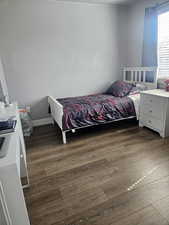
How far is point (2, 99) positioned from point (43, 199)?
5.06 ft

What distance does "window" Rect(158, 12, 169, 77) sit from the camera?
2.77 meters

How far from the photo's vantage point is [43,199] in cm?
146

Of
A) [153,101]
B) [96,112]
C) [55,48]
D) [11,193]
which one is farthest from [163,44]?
[11,193]

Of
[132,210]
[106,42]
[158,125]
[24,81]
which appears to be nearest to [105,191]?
[132,210]

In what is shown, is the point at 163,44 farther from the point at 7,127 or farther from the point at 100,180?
the point at 7,127

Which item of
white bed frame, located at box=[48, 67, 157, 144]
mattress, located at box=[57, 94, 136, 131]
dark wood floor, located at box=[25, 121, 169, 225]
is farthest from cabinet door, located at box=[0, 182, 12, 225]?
white bed frame, located at box=[48, 67, 157, 144]

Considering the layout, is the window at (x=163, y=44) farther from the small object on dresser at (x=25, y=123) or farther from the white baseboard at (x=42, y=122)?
the small object on dresser at (x=25, y=123)

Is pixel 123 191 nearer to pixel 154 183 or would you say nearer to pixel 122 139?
pixel 154 183

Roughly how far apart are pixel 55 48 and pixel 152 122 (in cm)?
247

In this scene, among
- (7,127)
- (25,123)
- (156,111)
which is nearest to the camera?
(7,127)

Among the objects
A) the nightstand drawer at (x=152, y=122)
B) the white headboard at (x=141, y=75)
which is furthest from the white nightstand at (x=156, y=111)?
the white headboard at (x=141, y=75)

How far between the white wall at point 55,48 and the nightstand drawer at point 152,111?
1362mm

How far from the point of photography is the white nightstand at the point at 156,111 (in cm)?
236

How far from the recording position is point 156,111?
251 cm
